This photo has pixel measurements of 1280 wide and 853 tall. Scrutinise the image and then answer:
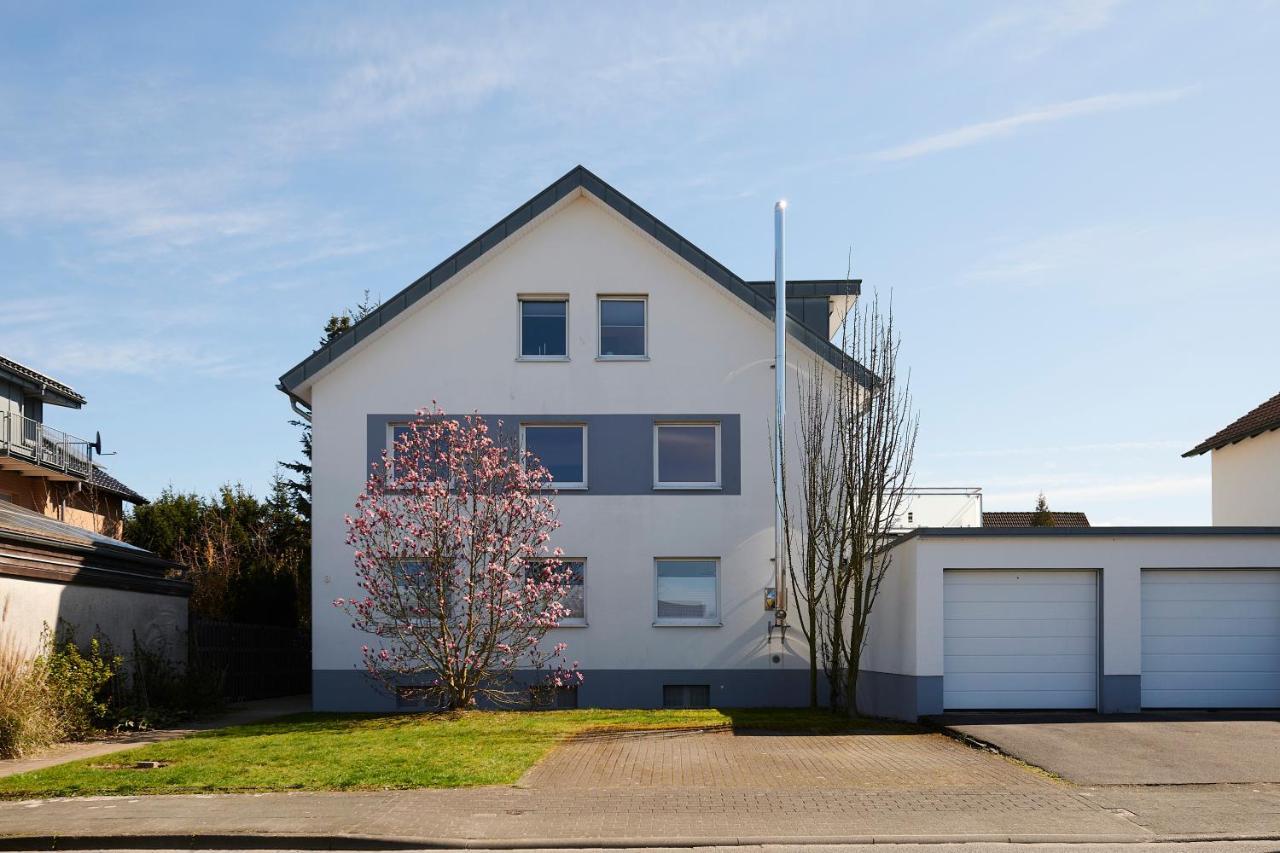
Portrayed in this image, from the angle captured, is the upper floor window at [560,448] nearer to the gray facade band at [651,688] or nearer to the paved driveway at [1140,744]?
the gray facade band at [651,688]

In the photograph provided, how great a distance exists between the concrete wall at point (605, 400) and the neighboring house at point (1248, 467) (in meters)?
9.43

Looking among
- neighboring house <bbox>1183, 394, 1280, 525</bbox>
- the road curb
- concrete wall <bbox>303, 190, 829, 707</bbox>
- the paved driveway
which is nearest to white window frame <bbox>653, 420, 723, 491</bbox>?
concrete wall <bbox>303, 190, 829, 707</bbox>

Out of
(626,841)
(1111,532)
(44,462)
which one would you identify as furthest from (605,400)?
(44,462)

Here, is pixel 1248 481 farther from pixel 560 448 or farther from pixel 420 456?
pixel 420 456

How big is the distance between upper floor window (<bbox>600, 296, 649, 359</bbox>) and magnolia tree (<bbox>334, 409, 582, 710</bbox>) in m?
3.87

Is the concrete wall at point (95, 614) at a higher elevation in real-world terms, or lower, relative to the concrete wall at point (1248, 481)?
lower

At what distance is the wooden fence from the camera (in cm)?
2302

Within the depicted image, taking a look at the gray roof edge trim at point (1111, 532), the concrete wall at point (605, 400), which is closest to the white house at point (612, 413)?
the concrete wall at point (605, 400)

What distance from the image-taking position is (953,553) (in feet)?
58.3

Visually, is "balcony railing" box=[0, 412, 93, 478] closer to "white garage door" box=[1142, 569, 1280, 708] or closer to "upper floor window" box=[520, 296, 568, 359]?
"upper floor window" box=[520, 296, 568, 359]

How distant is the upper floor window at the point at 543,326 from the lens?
23.1 m

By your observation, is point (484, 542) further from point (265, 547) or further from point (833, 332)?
point (265, 547)

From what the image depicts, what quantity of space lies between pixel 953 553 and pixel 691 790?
7346mm

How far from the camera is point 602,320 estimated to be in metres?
23.2
